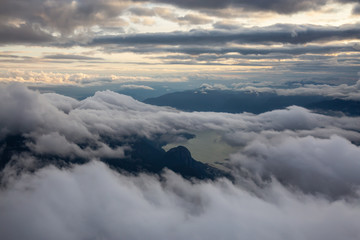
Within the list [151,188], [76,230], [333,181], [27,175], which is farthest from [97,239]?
[333,181]

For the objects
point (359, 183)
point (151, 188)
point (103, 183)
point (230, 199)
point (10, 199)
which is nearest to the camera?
point (10, 199)

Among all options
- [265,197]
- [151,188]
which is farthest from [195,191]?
[265,197]

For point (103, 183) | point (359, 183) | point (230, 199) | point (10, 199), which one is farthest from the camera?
point (359, 183)

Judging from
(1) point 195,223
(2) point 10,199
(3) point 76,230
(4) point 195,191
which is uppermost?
(2) point 10,199

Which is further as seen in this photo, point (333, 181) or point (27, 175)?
point (333, 181)

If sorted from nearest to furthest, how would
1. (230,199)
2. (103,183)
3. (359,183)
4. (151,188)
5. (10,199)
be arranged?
(10,199)
(103,183)
(230,199)
(359,183)
(151,188)

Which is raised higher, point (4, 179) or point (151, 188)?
point (4, 179)

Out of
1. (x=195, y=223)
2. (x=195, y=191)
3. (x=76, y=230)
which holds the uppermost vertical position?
(x=76, y=230)

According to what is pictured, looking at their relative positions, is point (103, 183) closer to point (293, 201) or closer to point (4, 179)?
point (4, 179)

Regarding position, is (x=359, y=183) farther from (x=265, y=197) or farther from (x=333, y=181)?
(x=265, y=197)
